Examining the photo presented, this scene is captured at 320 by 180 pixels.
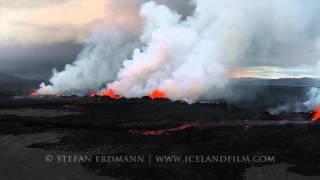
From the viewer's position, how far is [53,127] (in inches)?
1951

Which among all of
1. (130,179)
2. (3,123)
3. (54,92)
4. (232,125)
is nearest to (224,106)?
(232,125)

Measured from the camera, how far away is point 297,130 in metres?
45.1

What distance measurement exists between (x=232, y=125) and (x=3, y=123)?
1373 inches

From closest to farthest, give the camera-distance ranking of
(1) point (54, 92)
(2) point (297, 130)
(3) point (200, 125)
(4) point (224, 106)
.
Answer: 1. (2) point (297, 130)
2. (3) point (200, 125)
3. (4) point (224, 106)
4. (1) point (54, 92)

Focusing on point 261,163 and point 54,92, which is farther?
point 54,92

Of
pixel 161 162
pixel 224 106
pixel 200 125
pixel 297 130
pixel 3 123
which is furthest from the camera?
pixel 224 106

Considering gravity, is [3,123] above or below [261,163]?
above

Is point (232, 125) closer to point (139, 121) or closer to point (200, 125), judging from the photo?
point (200, 125)

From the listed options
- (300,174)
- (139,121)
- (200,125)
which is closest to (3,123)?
(139,121)

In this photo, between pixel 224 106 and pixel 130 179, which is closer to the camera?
pixel 130 179

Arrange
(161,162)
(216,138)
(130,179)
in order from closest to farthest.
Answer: (130,179) < (161,162) < (216,138)

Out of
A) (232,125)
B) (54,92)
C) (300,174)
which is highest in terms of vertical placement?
(54,92)

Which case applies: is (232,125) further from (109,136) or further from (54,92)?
(54,92)

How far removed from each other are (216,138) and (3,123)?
3356 centimetres
